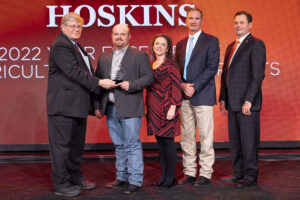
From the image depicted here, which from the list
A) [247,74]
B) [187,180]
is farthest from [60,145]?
[247,74]

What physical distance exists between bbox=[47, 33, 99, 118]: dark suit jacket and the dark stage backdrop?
2.11m

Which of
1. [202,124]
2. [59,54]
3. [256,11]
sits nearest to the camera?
[59,54]

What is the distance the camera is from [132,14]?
211 inches

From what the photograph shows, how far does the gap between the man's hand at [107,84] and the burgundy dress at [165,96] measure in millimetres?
406

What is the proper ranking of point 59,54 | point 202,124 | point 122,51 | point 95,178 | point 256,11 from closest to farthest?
1. point 59,54
2. point 122,51
3. point 202,124
4. point 95,178
5. point 256,11

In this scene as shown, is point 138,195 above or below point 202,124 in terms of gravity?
below

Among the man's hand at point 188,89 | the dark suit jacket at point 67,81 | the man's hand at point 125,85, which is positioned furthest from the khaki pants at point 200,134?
the dark suit jacket at point 67,81

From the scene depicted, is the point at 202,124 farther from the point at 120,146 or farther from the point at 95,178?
the point at 95,178

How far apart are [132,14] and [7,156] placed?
2.48 metres

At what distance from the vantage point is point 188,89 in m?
3.63

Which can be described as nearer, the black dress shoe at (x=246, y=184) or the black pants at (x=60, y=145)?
the black pants at (x=60, y=145)

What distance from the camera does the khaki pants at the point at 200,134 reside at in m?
3.71

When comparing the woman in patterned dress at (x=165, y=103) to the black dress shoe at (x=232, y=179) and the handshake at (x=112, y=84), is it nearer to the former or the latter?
the handshake at (x=112, y=84)

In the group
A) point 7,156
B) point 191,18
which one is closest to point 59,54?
point 191,18
